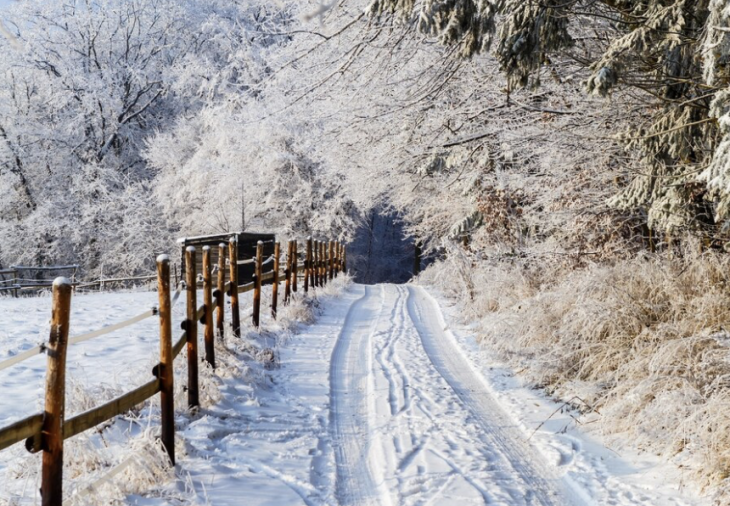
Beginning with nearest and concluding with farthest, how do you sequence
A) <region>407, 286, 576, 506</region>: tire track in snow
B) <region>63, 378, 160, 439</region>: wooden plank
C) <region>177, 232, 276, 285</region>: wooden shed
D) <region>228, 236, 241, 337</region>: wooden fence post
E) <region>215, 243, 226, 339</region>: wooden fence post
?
<region>63, 378, 160, 439</region>: wooden plank < <region>407, 286, 576, 506</region>: tire track in snow < <region>215, 243, 226, 339</region>: wooden fence post < <region>228, 236, 241, 337</region>: wooden fence post < <region>177, 232, 276, 285</region>: wooden shed

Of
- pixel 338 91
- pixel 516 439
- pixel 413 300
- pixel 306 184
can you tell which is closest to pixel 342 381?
pixel 516 439

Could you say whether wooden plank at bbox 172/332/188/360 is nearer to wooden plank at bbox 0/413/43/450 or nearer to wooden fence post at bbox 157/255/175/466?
wooden fence post at bbox 157/255/175/466

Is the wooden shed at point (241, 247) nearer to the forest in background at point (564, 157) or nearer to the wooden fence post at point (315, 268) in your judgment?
the wooden fence post at point (315, 268)

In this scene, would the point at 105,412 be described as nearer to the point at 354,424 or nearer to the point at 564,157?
the point at 354,424

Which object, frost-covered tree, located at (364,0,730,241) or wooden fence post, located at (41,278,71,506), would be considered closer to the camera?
wooden fence post, located at (41,278,71,506)

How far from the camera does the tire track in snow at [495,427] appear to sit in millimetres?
3766

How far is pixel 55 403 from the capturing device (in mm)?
2541

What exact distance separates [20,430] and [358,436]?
2.78 metres

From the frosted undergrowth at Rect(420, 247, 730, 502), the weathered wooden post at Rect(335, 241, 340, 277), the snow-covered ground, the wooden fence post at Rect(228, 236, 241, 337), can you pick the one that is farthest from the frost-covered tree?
the weathered wooden post at Rect(335, 241, 340, 277)

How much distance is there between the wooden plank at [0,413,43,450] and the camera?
2291mm

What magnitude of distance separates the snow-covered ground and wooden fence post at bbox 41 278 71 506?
1.65 ft

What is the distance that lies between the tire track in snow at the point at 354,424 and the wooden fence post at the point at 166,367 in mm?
1188

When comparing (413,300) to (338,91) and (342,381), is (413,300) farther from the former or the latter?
(342,381)

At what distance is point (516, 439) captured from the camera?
4656 mm
